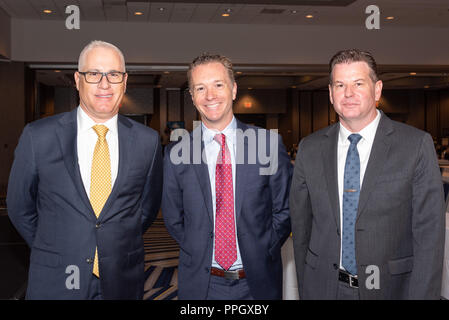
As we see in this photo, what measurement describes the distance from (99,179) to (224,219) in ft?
1.71

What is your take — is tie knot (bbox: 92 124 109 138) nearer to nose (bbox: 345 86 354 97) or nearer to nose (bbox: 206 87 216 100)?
nose (bbox: 206 87 216 100)

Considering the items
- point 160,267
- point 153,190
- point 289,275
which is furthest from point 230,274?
point 160,267

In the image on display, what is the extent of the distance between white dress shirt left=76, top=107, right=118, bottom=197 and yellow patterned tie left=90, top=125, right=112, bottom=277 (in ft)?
0.06

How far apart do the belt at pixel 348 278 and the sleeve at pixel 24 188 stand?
47.8 inches

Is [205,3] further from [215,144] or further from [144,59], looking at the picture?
[215,144]

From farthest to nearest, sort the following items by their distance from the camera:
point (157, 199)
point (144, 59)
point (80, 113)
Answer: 1. point (144, 59)
2. point (157, 199)
3. point (80, 113)

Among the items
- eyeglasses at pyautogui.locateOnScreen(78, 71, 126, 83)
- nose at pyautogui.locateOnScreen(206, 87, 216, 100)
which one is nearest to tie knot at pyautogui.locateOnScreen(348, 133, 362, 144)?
nose at pyautogui.locateOnScreen(206, 87, 216, 100)

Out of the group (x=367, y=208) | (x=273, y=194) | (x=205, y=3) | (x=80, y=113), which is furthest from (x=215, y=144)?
(x=205, y=3)

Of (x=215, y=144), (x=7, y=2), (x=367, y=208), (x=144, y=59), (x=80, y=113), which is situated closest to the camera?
(x=367, y=208)

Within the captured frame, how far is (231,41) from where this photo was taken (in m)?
10.0

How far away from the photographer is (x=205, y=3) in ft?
26.9

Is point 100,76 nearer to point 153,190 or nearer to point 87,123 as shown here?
point 87,123

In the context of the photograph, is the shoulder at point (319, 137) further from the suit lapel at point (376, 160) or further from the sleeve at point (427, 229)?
the sleeve at point (427, 229)

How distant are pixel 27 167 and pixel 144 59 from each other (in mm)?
8634
